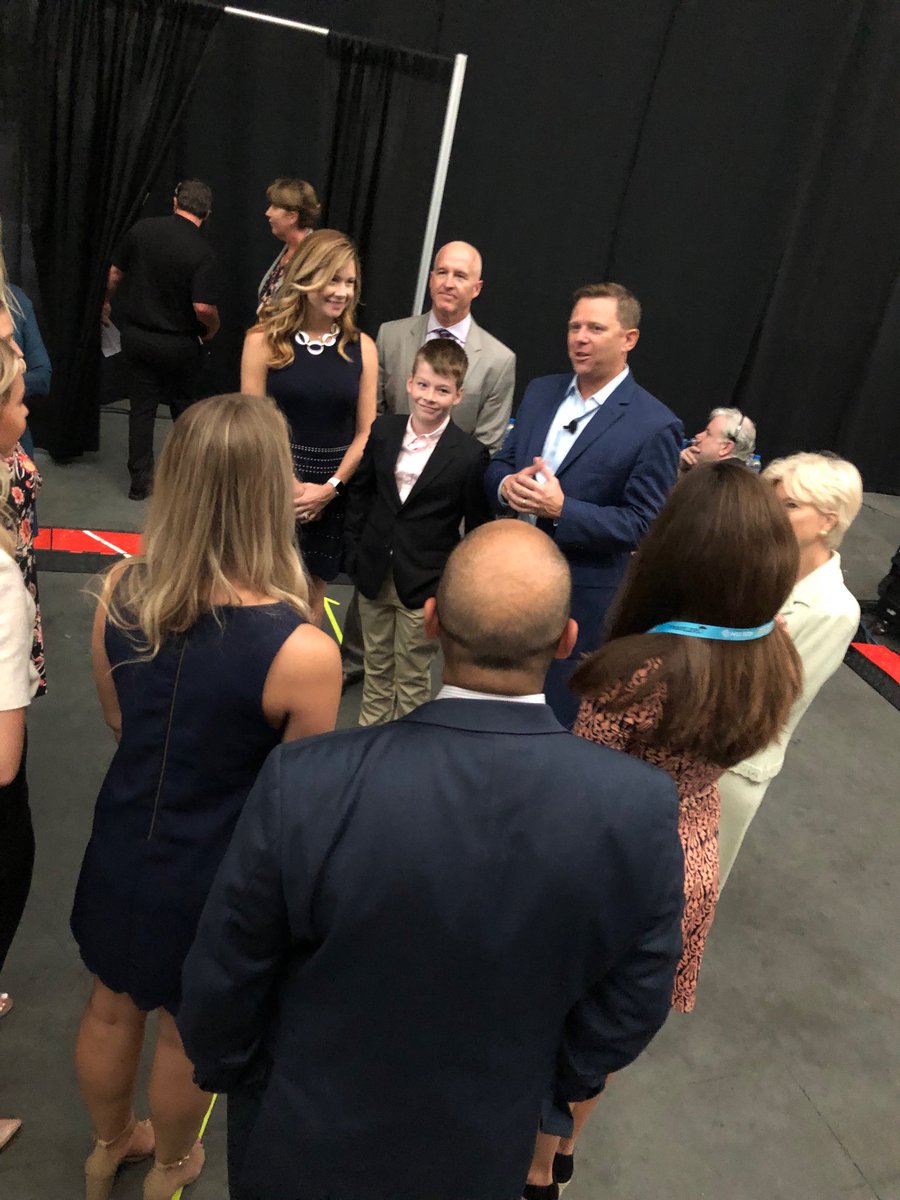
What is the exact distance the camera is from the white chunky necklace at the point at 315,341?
2.93m

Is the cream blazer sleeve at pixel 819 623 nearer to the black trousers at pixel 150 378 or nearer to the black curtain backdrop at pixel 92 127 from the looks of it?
the black trousers at pixel 150 378

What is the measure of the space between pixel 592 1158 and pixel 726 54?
6372 millimetres

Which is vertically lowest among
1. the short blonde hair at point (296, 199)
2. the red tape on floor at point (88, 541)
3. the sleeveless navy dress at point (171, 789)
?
the red tape on floor at point (88, 541)

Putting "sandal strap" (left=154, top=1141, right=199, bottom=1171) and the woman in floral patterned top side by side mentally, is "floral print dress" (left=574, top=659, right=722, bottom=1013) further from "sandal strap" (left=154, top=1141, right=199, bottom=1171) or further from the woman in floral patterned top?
"sandal strap" (left=154, top=1141, right=199, bottom=1171)

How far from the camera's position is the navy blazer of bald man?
259cm

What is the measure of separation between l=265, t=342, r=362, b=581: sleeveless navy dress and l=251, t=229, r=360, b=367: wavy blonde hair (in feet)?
0.19

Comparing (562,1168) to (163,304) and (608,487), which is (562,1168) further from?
(163,304)

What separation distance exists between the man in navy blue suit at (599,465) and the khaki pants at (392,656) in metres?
0.49

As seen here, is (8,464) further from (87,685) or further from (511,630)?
(87,685)

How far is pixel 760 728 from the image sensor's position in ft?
5.06

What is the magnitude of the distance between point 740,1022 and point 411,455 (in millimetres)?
1929

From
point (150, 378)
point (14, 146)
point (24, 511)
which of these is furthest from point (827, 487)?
point (14, 146)

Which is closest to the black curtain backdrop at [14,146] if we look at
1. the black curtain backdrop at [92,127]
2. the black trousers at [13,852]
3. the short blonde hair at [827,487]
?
the black curtain backdrop at [92,127]

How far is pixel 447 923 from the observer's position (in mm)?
1057
